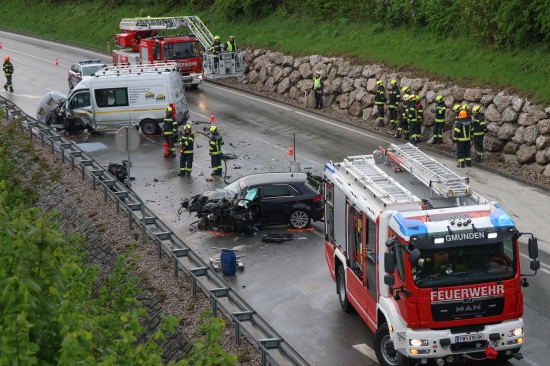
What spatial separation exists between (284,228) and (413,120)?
926cm

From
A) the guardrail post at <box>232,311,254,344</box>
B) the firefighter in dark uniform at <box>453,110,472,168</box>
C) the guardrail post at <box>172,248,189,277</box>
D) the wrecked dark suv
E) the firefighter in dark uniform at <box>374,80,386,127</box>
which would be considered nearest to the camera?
the guardrail post at <box>232,311,254,344</box>

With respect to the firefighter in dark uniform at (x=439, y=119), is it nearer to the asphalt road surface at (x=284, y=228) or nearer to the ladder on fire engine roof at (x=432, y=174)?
the asphalt road surface at (x=284, y=228)

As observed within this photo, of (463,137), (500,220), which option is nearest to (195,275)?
(500,220)

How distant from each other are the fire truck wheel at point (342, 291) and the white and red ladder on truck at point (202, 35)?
83.2ft

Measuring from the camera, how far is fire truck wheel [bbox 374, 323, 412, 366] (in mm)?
14422

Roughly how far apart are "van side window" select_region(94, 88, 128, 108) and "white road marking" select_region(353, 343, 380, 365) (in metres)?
19.7

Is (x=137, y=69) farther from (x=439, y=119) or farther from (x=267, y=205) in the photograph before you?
(x=267, y=205)

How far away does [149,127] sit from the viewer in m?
34.5

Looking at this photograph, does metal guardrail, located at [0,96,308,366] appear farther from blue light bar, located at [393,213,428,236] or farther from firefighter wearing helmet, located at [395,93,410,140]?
firefighter wearing helmet, located at [395,93,410,140]

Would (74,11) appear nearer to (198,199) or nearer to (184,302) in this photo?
(198,199)

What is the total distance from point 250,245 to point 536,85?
11.8m

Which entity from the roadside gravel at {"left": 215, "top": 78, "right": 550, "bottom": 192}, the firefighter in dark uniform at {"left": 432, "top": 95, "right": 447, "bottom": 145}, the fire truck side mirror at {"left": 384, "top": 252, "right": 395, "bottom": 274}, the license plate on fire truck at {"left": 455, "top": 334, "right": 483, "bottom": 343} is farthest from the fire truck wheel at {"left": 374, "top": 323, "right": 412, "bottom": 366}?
the firefighter in dark uniform at {"left": 432, "top": 95, "right": 447, "bottom": 145}

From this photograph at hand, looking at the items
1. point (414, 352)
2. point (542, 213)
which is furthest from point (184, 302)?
point (542, 213)

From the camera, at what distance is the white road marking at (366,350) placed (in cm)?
1583
